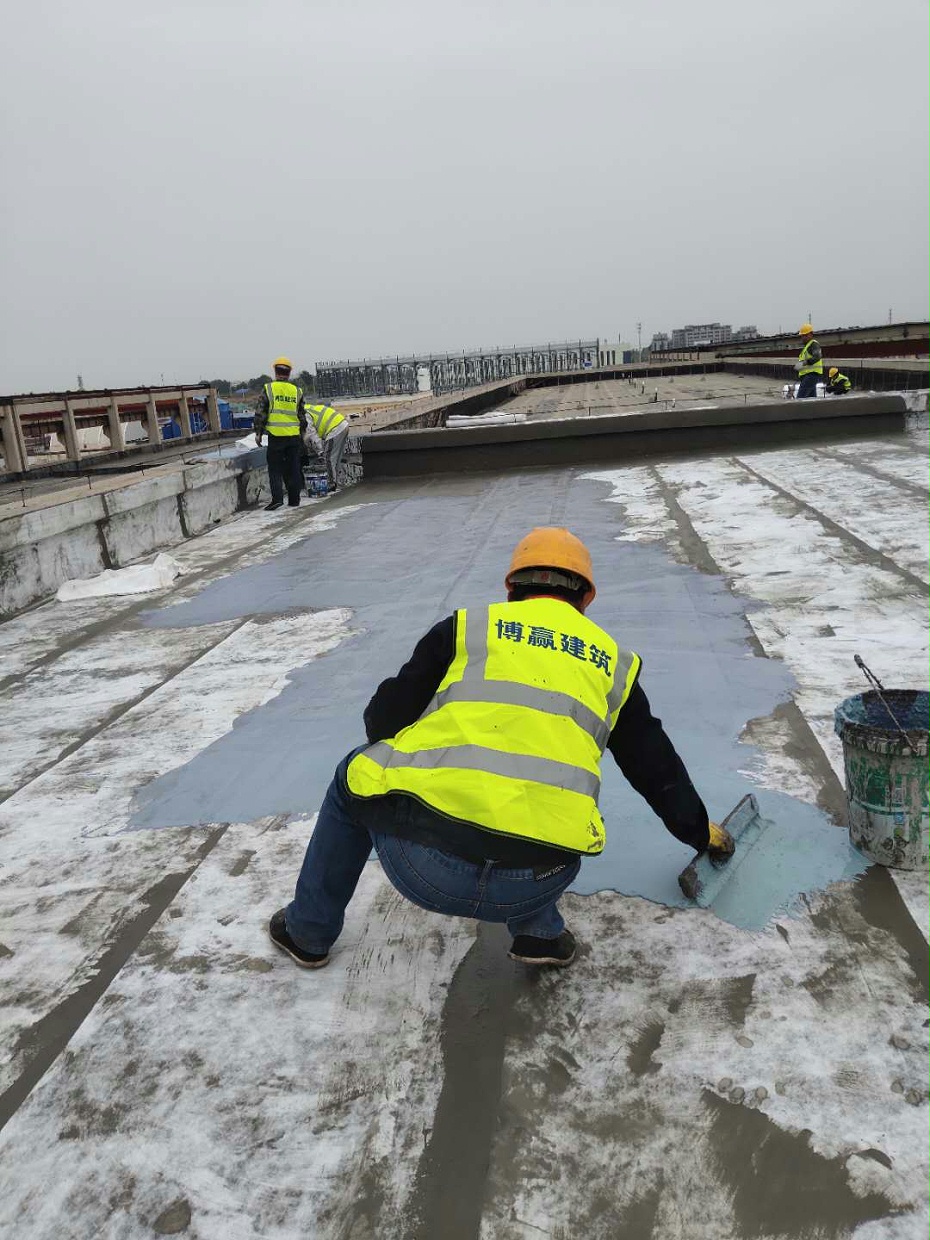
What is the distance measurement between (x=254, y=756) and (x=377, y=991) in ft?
5.59

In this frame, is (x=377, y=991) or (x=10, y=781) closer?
(x=377, y=991)

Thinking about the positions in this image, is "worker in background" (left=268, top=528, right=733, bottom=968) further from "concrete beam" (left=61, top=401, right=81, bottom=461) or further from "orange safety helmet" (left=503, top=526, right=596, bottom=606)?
"concrete beam" (left=61, top=401, right=81, bottom=461)

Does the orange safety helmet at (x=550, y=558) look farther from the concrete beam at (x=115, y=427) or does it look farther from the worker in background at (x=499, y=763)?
the concrete beam at (x=115, y=427)

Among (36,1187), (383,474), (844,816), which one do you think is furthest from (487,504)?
(36,1187)

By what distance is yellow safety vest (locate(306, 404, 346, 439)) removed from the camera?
11.2 meters

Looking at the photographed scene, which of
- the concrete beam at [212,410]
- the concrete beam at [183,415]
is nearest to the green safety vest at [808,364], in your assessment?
the concrete beam at [183,415]

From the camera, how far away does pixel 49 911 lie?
297cm

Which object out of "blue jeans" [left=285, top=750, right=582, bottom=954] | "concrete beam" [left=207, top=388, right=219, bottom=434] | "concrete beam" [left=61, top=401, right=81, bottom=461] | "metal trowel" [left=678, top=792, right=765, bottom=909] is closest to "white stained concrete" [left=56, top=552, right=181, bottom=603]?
"blue jeans" [left=285, top=750, right=582, bottom=954]

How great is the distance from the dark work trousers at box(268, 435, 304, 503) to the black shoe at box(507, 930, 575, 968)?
9008mm

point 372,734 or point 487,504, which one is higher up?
point 372,734

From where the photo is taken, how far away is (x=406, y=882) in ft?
7.41

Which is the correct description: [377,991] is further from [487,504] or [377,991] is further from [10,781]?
[487,504]

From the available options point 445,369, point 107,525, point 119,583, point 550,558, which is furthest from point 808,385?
point 445,369

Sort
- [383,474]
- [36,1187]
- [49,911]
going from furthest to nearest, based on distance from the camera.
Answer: [383,474]
[49,911]
[36,1187]
